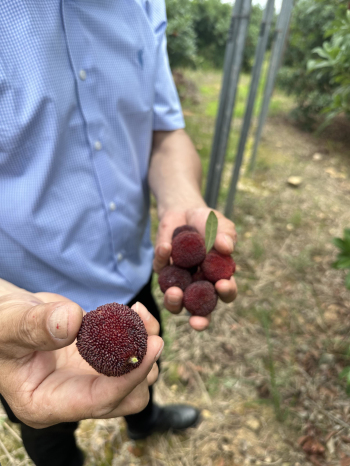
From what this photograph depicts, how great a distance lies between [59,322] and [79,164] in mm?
579

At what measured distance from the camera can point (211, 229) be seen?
3.59 ft

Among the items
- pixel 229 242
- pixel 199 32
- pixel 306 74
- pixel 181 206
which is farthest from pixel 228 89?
pixel 199 32

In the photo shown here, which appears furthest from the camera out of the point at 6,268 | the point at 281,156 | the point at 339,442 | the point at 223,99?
the point at 281,156

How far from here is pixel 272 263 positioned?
2.66 metres

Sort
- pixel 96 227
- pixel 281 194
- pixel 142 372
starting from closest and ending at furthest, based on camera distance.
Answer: pixel 142 372 → pixel 96 227 → pixel 281 194

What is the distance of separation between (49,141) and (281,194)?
3.13 metres

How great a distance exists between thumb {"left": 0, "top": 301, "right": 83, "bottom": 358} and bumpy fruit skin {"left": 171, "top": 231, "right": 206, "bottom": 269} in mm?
562

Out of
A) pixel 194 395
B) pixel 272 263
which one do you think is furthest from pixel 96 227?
pixel 272 263

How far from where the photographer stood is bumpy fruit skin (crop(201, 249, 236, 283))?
3.76ft

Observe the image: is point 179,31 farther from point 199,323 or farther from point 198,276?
point 199,323

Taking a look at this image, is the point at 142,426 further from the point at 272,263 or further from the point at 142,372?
the point at 272,263

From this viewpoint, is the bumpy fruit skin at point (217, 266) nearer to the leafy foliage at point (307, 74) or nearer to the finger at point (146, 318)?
the finger at point (146, 318)

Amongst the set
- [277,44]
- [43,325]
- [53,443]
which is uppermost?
[277,44]

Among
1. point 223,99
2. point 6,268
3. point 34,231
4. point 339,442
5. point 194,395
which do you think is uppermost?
point 223,99
